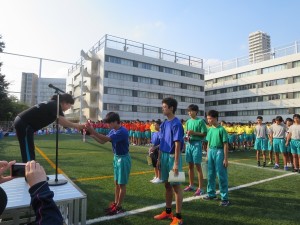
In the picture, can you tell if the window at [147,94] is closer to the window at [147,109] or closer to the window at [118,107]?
the window at [147,109]

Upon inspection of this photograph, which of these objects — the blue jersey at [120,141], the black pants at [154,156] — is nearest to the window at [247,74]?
the black pants at [154,156]

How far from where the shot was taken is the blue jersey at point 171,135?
4.59m

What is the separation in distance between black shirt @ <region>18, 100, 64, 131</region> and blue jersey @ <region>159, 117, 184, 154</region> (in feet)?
6.51

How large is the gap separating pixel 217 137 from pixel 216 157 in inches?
17.7

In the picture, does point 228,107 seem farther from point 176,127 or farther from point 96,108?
point 176,127

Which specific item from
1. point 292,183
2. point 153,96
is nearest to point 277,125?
point 292,183

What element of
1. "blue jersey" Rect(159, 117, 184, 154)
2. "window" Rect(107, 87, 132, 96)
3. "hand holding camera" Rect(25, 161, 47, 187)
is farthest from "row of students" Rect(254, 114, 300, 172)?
"window" Rect(107, 87, 132, 96)

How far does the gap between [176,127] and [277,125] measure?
7505mm

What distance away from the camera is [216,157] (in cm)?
582

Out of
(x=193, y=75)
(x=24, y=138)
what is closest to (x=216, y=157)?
(x=24, y=138)

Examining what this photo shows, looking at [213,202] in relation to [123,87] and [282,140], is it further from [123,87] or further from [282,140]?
[123,87]

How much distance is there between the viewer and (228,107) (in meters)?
57.5

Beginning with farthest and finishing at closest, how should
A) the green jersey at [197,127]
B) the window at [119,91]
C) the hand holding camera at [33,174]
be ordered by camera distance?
the window at [119,91] → the green jersey at [197,127] → the hand holding camera at [33,174]

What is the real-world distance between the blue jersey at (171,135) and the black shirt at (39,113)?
1.98 m
